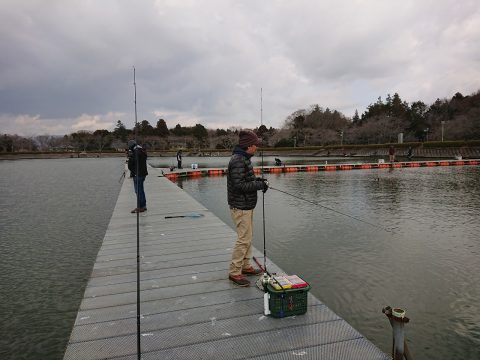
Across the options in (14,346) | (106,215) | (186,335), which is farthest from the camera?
(106,215)

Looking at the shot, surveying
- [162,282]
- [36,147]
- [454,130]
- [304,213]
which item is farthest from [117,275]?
[36,147]

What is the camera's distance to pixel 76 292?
227 inches

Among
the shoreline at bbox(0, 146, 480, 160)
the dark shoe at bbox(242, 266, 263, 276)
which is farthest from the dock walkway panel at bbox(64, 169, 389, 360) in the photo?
the shoreline at bbox(0, 146, 480, 160)

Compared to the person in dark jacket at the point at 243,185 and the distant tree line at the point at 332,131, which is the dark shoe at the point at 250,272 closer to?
the person in dark jacket at the point at 243,185

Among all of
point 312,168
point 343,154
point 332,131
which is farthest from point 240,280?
point 332,131

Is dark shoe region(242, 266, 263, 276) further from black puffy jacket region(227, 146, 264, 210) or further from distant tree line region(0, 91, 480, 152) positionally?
distant tree line region(0, 91, 480, 152)

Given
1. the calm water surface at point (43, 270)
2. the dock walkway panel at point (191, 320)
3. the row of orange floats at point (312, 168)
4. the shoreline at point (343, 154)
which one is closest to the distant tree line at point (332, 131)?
the shoreline at point (343, 154)

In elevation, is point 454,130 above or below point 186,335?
above

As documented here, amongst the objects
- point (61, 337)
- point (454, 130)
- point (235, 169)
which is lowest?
point (61, 337)

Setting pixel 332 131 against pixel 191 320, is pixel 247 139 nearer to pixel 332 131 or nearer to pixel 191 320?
pixel 191 320

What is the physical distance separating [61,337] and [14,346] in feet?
1.65

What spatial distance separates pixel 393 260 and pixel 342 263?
106 centimetres

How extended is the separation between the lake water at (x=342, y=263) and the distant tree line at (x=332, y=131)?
5323 cm

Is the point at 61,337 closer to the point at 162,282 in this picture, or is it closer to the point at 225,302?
the point at 162,282
